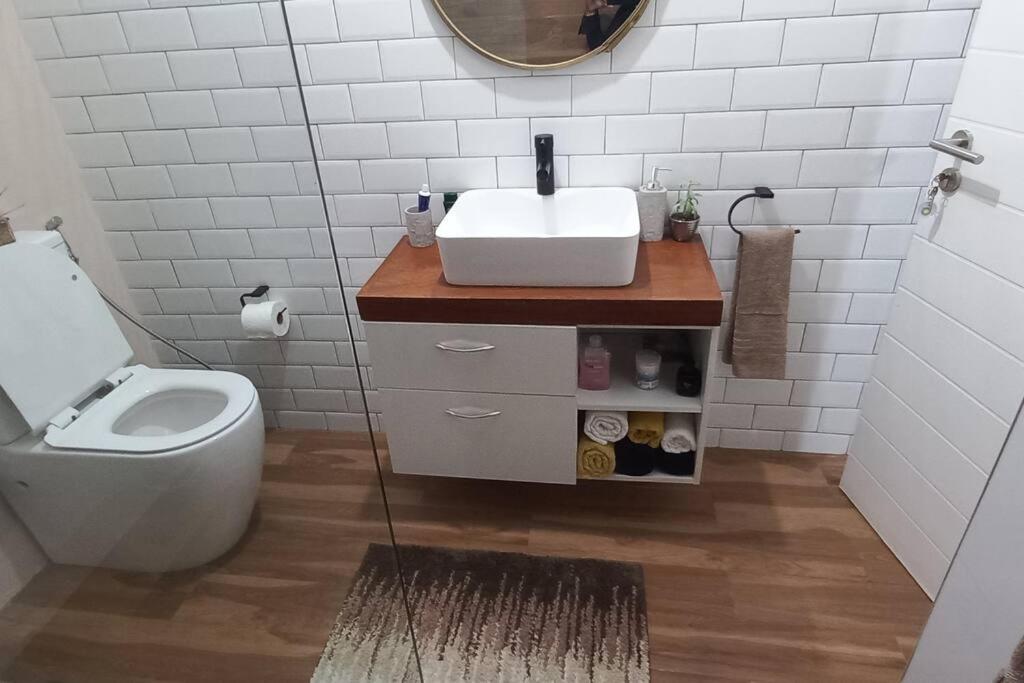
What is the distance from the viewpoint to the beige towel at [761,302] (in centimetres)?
180

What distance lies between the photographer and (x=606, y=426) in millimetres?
1787

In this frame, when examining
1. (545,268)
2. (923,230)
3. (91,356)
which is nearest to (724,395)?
(923,230)

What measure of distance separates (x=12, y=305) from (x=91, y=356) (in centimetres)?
25

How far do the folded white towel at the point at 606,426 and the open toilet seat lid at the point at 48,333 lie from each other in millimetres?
1275

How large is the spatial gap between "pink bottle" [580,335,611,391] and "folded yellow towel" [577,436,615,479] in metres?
0.17

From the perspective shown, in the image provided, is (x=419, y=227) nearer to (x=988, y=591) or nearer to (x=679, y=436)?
(x=679, y=436)

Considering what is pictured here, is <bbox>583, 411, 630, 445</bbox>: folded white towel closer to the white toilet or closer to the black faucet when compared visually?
the black faucet

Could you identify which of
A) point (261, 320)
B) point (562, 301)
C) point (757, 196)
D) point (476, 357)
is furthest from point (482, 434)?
point (757, 196)

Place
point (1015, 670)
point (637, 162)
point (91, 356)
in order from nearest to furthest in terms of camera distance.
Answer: point (1015, 670) < point (91, 356) < point (637, 162)

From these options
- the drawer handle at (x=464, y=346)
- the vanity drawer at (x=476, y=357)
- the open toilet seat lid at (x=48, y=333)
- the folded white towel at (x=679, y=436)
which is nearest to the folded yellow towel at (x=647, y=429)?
the folded white towel at (x=679, y=436)

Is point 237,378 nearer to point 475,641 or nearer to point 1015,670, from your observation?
point 475,641

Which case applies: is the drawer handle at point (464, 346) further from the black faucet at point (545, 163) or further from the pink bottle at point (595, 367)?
the black faucet at point (545, 163)

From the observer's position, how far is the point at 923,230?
1679 mm

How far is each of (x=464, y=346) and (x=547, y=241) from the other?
0.36 meters
